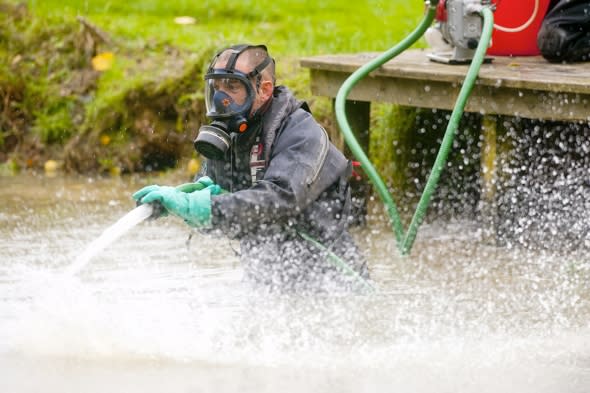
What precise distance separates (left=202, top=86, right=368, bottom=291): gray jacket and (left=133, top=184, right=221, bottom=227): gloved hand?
0.04 m

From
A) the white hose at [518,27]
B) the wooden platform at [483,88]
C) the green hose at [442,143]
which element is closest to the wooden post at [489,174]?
the wooden platform at [483,88]

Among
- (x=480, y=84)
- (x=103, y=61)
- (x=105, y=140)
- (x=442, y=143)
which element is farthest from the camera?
(x=103, y=61)

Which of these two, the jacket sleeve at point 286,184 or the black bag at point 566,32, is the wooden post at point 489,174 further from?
the jacket sleeve at point 286,184

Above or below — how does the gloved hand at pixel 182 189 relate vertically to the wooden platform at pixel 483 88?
below

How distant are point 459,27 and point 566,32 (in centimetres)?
61

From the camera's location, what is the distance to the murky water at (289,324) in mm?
4004

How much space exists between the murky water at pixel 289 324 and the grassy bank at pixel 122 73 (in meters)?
1.74

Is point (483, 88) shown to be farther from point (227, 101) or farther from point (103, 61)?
point (103, 61)

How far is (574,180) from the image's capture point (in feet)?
20.5

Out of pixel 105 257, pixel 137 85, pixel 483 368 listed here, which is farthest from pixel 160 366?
pixel 137 85

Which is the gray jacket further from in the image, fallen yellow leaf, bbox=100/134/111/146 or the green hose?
fallen yellow leaf, bbox=100/134/111/146

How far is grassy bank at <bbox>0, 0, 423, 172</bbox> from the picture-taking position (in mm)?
7977

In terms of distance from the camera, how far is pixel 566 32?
6121mm

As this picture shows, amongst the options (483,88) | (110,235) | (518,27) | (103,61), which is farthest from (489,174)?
(103,61)
